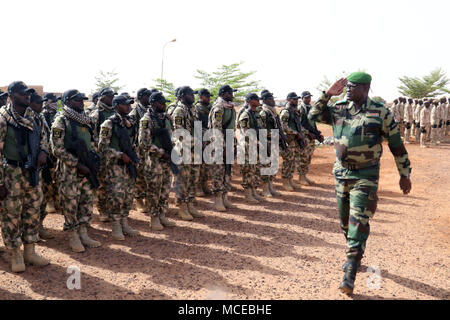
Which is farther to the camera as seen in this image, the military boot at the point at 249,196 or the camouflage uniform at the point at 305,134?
the camouflage uniform at the point at 305,134

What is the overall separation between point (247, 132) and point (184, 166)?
5.70 feet

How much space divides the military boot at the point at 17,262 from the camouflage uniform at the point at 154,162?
6.76ft

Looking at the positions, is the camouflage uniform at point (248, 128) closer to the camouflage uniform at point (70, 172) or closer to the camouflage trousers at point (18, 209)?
the camouflage uniform at point (70, 172)

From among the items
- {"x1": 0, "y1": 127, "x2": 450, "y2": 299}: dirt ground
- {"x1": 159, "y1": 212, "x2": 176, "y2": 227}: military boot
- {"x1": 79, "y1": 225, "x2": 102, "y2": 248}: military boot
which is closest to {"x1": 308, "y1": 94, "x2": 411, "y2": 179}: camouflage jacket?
{"x1": 0, "y1": 127, "x2": 450, "y2": 299}: dirt ground

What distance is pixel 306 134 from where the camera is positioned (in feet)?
31.3

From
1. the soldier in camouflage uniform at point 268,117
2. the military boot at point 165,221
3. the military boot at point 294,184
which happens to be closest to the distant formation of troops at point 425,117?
the military boot at point 294,184

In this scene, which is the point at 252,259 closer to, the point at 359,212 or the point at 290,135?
the point at 359,212

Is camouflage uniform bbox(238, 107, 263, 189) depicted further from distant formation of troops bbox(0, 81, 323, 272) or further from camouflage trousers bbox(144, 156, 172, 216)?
camouflage trousers bbox(144, 156, 172, 216)

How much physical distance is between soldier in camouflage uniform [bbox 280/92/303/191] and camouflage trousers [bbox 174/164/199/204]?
2969mm

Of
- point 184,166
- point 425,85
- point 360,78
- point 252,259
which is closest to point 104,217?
point 184,166

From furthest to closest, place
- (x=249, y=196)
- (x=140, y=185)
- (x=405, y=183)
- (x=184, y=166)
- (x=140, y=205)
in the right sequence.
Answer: (x=249, y=196) < (x=140, y=205) < (x=140, y=185) < (x=184, y=166) < (x=405, y=183)

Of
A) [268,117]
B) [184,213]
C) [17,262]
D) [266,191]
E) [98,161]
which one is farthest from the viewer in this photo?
[266,191]

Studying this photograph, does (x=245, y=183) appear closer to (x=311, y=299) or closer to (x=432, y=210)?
(x=432, y=210)

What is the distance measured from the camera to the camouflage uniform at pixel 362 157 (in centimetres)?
398
